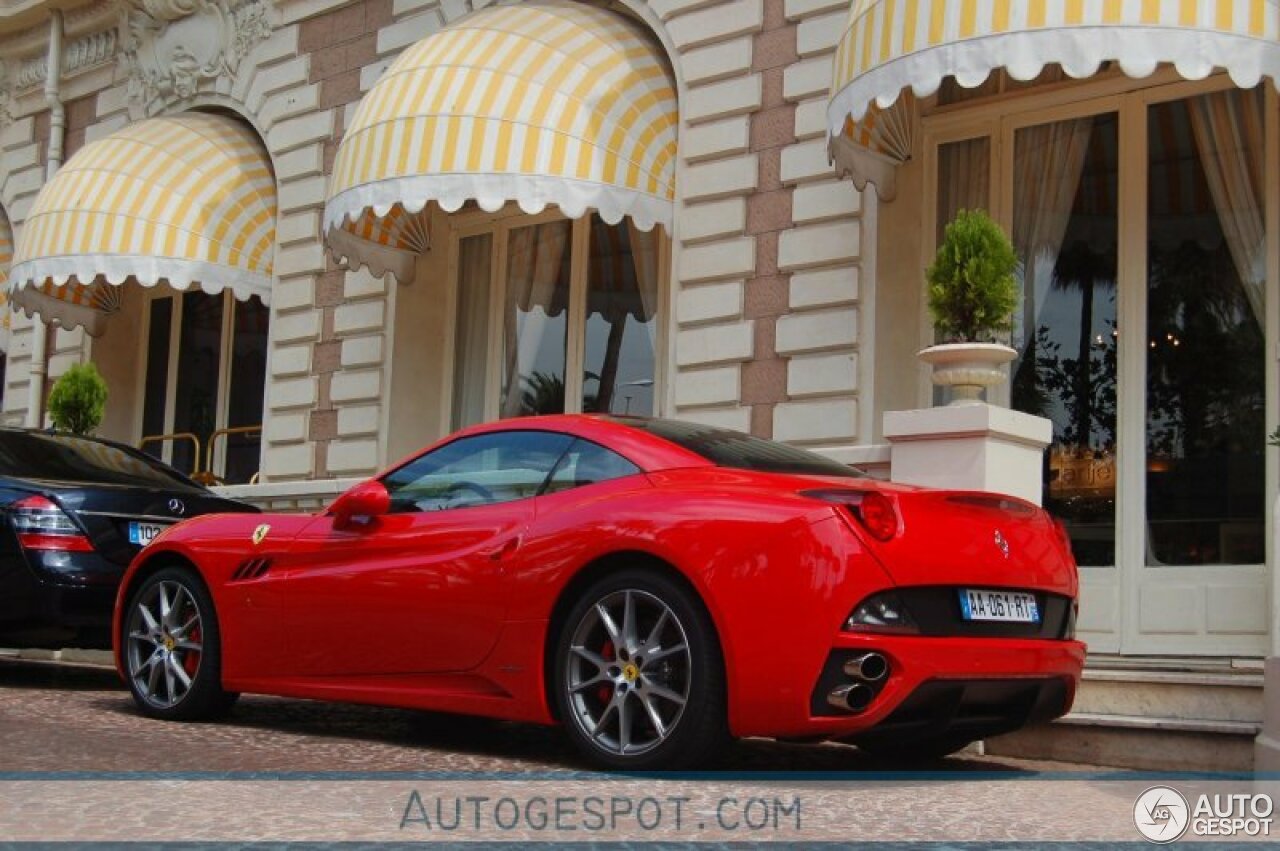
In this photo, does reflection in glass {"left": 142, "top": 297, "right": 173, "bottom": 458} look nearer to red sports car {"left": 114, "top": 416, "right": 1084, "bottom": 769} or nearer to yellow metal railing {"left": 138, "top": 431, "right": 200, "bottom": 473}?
yellow metal railing {"left": 138, "top": 431, "right": 200, "bottom": 473}

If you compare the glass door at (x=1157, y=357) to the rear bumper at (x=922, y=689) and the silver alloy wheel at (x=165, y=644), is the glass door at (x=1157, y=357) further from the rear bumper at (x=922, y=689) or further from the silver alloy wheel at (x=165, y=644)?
the silver alloy wheel at (x=165, y=644)

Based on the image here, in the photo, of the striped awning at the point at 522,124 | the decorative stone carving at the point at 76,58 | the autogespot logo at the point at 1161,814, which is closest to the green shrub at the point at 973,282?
the autogespot logo at the point at 1161,814

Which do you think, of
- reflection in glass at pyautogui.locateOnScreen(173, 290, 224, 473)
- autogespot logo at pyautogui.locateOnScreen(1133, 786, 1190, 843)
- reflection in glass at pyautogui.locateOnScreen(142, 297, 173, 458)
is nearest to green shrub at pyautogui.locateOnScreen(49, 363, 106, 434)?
reflection in glass at pyautogui.locateOnScreen(173, 290, 224, 473)

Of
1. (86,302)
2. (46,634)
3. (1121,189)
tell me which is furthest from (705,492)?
(86,302)

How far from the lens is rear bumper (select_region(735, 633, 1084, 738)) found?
5375 millimetres

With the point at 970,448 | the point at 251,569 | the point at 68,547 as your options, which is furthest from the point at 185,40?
the point at 970,448

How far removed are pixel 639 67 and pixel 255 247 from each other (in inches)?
187

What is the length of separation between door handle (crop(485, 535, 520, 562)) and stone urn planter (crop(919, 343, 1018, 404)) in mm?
2855

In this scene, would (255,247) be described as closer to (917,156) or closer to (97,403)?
(97,403)

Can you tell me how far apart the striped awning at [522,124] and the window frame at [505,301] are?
947 mm

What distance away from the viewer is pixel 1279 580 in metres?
6.43

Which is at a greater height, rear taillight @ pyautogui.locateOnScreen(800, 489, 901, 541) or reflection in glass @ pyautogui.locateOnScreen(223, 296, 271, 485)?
reflection in glass @ pyautogui.locateOnScreen(223, 296, 271, 485)

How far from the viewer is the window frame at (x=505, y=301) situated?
41.0 feet

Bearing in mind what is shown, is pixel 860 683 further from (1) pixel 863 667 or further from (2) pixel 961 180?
(2) pixel 961 180
